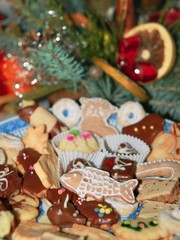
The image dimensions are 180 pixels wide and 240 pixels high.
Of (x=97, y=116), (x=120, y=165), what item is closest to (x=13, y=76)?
(x=97, y=116)

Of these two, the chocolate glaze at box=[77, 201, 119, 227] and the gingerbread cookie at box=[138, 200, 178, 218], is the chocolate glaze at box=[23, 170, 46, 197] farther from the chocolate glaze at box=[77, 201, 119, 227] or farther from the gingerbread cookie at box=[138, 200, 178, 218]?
the gingerbread cookie at box=[138, 200, 178, 218]

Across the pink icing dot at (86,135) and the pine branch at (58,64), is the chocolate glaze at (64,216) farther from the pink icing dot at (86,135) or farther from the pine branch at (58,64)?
the pine branch at (58,64)

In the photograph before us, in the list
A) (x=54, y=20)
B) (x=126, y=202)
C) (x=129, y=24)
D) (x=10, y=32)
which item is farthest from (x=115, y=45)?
(x=126, y=202)

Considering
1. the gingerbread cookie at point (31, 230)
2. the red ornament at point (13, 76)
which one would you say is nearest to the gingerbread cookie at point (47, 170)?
the gingerbread cookie at point (31, 230)

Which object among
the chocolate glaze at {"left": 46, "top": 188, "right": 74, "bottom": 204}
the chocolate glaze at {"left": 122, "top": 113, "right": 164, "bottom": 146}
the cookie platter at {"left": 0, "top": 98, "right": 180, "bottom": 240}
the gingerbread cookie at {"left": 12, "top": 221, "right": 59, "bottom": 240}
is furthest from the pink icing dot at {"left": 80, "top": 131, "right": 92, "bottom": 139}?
the gingerbread cookie at {"left": 12, "top": 221, "right": 59, "bottom": 240}

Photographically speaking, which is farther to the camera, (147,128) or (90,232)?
(147,128)

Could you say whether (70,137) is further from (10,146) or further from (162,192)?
(162,192)

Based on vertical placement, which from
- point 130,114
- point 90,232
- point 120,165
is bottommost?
point 90,232
